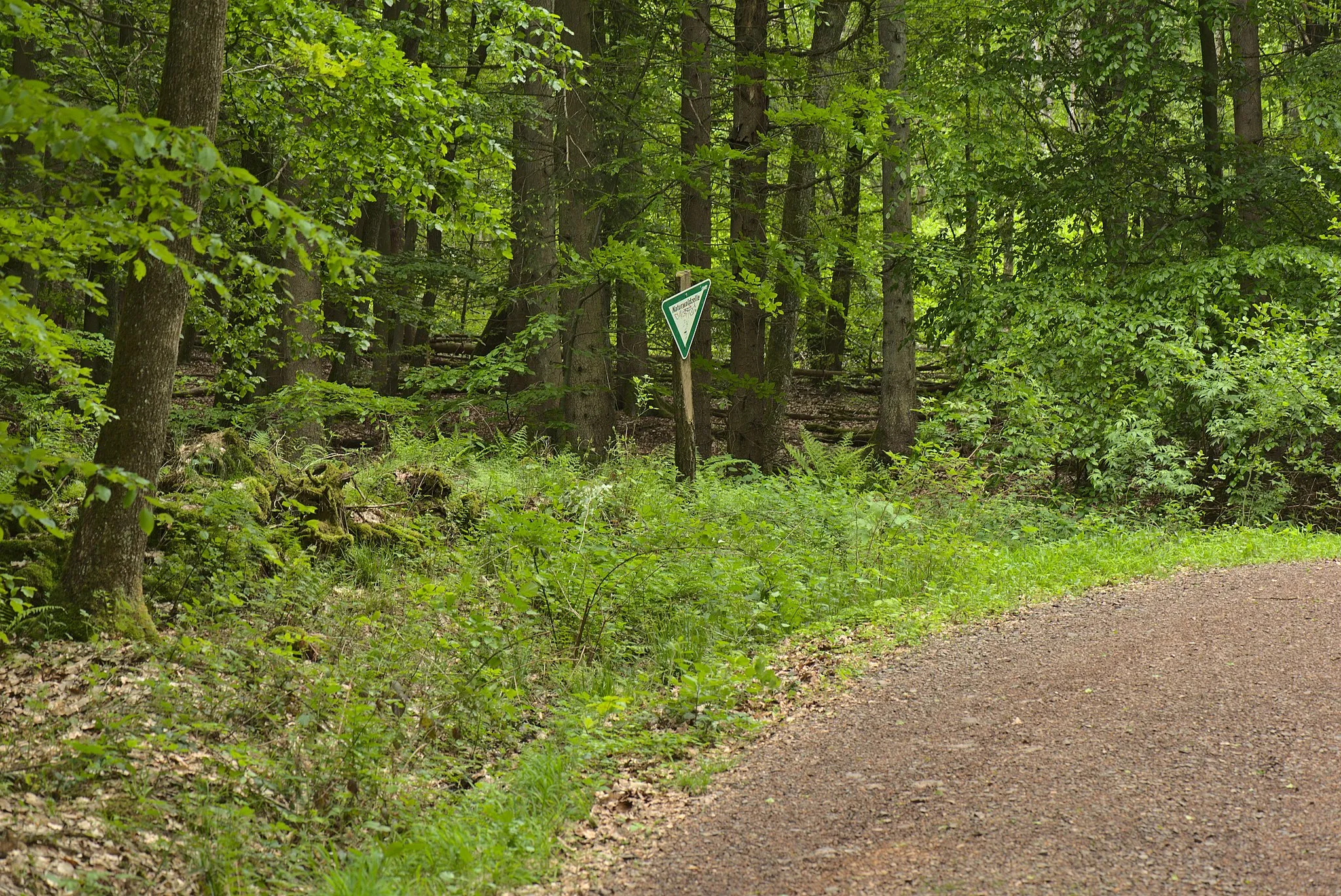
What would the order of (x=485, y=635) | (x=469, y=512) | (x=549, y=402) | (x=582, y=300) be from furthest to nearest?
(x=549, y=402) → (x=582, y=300) → (x=469, y=512) → (x=485, y=635)

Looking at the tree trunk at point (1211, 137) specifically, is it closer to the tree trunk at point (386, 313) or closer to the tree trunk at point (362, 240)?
the tree trunk at point (386, 313)

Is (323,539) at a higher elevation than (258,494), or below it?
below

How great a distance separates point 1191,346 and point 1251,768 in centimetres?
953

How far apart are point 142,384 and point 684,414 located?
5.01 meters

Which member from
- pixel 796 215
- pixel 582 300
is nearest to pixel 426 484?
pixel 582 300

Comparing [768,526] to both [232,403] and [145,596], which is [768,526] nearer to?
[145,596]

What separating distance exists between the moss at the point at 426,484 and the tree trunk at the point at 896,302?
768 centimetres

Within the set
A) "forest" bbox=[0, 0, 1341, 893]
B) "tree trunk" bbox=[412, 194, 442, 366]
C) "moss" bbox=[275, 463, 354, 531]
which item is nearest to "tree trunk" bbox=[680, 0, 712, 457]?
"forest" bbox=[0, 0, 1341, 893]

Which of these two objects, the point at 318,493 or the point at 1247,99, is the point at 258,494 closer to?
the point at 318,493

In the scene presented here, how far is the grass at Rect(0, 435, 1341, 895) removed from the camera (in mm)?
4625

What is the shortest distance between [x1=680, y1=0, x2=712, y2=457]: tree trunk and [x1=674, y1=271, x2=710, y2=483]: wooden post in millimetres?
2357

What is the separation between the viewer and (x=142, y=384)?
6.05m

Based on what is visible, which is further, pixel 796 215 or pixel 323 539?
pixel 796 215

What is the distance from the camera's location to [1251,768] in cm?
455
